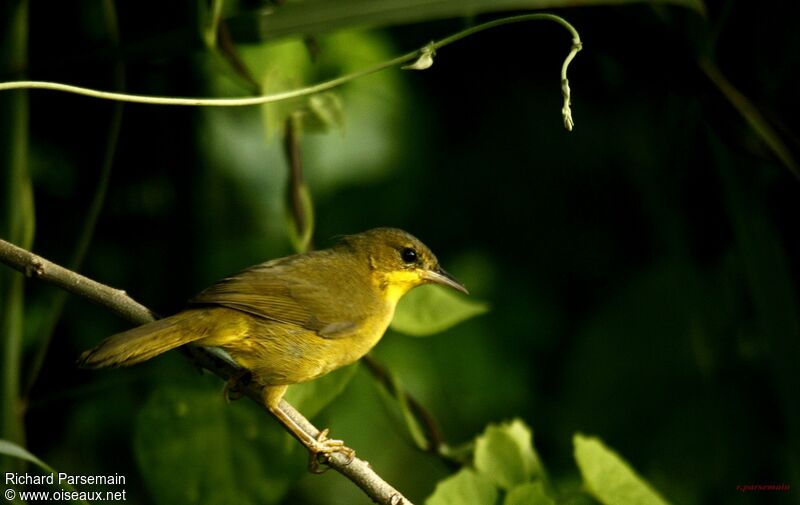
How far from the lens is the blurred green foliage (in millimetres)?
2846

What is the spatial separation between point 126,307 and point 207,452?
894mm

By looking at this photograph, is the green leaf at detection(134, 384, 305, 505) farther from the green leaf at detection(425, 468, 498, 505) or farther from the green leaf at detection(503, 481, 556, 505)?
the green leaf at detection(503, 481, 556, 505)

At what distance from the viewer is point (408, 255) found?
325 cm

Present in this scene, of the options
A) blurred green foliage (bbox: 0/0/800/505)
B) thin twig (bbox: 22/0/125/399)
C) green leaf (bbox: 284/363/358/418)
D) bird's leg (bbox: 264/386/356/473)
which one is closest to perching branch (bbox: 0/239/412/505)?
bird's leg (bbox: 264/386/356/473)

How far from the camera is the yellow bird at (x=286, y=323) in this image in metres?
2.33

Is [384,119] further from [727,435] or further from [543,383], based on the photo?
[727,435]

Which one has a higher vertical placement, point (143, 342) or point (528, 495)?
point (143, 342)

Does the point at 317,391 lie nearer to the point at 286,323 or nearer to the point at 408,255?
the point at 286,323

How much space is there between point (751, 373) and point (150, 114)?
2.59 m

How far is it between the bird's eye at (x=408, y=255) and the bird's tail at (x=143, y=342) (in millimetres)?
1041

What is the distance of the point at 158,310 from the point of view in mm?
3514

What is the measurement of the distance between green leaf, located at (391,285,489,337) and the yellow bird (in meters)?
0.06

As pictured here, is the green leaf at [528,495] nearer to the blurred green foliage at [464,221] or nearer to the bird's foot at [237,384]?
the blurred green foliage at [464,221]

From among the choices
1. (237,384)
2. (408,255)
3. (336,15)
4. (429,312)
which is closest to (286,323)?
(237,384)
